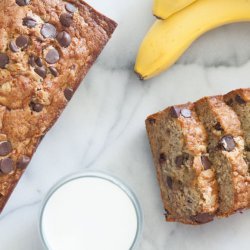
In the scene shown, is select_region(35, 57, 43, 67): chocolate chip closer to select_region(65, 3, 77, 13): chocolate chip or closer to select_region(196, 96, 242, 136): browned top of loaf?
select_region(65, 3, 77, 13): chocolate chip

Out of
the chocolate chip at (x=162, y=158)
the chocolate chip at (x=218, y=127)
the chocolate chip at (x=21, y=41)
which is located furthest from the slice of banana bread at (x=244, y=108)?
the chocolate chip at (x=21, y=41)

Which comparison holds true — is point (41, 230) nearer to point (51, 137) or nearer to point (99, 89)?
point (51, 137)

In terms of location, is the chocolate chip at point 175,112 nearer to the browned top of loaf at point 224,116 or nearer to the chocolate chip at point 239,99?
the browned top of loaf at point 224,116

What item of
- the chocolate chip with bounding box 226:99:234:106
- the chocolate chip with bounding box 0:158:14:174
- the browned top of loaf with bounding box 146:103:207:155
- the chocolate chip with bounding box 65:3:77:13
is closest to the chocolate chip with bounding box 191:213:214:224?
the browned top of loaf with bounding box 146:103:207:155

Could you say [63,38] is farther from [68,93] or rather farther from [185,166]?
[185,166]

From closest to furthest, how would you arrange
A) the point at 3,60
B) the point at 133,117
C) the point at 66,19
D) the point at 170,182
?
1. the point at 3,60
2. the point at 66,19
3. the point at 170,182
4. the point at 133,117

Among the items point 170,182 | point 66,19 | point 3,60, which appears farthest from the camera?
point 170,182

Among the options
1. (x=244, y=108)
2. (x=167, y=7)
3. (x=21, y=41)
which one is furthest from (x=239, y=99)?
(x=21, y=41)
